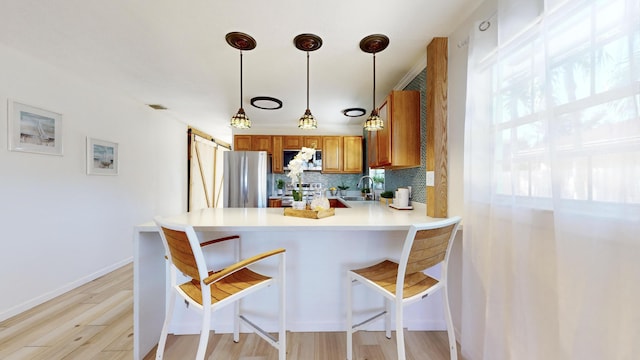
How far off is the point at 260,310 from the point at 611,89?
2119mm

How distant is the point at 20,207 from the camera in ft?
6.93

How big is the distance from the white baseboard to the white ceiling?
222 cm

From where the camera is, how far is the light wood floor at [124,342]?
1.55 meters

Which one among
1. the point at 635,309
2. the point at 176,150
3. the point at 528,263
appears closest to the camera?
the point at 635,309

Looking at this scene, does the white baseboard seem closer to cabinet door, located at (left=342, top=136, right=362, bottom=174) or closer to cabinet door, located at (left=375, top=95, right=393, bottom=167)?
cabinet door, located at (left=375, top=95, right=393, bottom=167)

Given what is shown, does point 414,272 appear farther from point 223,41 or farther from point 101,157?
point 101,157

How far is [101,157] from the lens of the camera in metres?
2.88

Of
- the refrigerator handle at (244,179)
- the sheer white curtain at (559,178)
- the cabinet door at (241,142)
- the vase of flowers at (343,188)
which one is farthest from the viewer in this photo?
the vase of flowers at (343,188)

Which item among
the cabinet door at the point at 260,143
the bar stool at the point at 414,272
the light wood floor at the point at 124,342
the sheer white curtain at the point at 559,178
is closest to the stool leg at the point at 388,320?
the light wood floor at the point at 124,342

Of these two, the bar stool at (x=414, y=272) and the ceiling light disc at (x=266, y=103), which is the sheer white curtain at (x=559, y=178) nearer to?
the bar stool at (x=414, y=272)

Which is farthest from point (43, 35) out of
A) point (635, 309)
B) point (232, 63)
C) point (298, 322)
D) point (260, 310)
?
point (635, 309)

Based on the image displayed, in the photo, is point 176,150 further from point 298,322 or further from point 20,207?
point 298,322

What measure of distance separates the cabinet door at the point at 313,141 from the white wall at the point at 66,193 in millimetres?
2485

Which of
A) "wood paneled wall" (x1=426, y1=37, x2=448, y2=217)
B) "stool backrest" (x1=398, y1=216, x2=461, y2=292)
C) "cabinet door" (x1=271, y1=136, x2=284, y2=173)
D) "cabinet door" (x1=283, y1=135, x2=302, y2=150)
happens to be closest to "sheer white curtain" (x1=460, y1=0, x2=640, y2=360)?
"stool backrest" (x1=398, y1=216, x2=461, y2=292)
